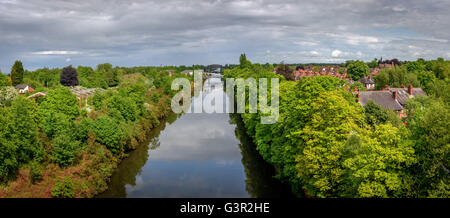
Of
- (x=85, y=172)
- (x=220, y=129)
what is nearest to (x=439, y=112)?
(x=85, y=172)

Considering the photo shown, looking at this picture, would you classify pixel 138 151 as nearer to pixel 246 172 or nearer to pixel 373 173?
pixel 246 172

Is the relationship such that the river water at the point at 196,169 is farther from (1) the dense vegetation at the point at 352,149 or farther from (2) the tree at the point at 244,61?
(2) the tree at the point at 244,61

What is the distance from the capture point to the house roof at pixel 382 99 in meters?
41.9

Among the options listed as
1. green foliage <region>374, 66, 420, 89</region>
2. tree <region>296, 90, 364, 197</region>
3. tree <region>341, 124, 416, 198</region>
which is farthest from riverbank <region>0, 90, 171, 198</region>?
green foliage <region>374, 66, 420, 89</region>

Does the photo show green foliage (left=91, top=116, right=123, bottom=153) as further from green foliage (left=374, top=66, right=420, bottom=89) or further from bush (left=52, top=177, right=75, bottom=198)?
green foliage (left=374, top=66, right=420, bottom=89)

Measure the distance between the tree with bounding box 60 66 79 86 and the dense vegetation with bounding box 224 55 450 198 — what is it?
6968 cm

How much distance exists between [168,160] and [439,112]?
85.3ft

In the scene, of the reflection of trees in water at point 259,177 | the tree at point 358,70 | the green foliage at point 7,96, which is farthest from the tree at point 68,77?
the tree at point 358,70

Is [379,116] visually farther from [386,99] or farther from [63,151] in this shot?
[63,151]

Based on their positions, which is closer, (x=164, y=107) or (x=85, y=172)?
(x=85, y=172)

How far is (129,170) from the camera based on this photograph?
31609 mm

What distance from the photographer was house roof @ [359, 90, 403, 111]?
41875 millimetres

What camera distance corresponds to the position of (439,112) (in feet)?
46.1

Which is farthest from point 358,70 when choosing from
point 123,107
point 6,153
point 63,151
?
point 6,153
